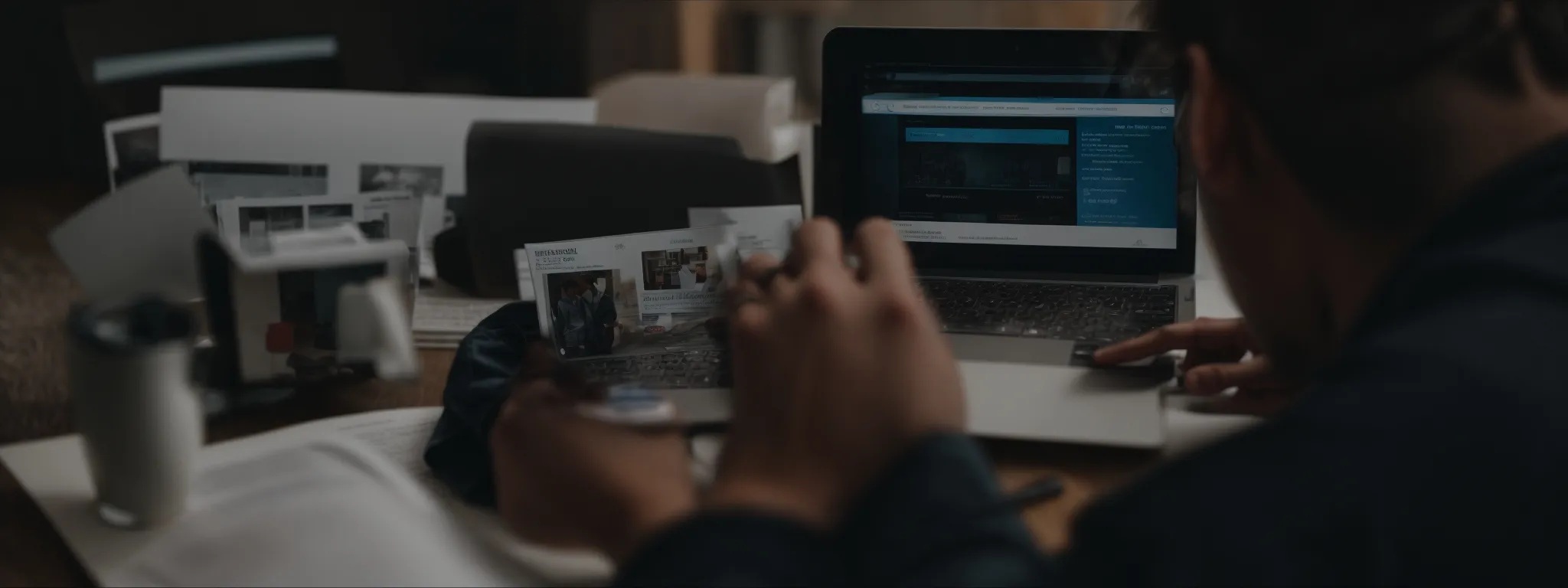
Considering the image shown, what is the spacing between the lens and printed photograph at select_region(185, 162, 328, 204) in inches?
26.3

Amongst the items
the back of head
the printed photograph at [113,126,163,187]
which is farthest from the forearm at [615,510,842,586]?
the printed photograph at [113,126,163,187]

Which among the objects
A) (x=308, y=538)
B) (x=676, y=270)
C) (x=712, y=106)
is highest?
(x=712, y=106)

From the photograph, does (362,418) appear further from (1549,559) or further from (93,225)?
(1549,559)

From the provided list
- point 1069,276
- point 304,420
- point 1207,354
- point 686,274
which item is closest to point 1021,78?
point 1069,276

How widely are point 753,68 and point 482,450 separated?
500 mm

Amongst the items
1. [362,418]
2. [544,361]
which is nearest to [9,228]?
[362,418]

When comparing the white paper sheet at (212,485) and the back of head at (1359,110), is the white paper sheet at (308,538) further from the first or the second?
the back of head at (1359,110)

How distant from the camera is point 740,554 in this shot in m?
0.37

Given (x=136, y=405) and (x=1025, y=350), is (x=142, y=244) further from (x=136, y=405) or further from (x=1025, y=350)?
(x=1025, y=350)

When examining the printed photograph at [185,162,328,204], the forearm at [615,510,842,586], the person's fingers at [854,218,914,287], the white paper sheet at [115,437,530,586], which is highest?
the printed photograph at [185,162,328,204]

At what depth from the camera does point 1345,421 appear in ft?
1.13

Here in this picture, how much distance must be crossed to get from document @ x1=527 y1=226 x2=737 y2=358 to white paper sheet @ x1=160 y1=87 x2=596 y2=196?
16 centimetres

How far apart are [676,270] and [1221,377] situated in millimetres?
362

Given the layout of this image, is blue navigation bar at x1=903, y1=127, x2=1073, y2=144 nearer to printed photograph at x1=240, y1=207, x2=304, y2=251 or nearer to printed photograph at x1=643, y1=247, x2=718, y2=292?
printed photograph at x1=643, y1=247, x2=718, y2=292
